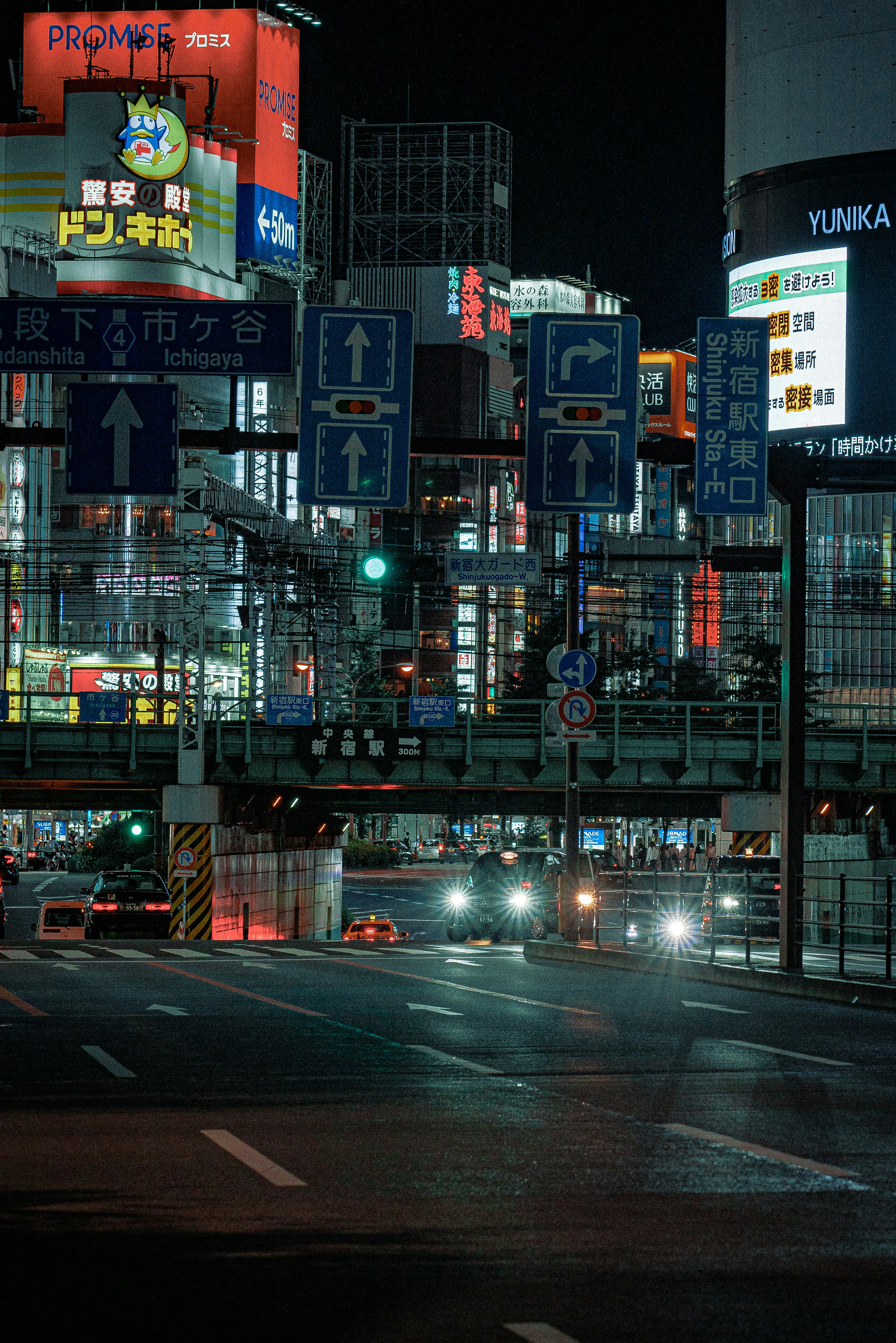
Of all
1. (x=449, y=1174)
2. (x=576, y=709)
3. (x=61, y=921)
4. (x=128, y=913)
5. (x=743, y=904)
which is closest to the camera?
(x=449, y=1174)

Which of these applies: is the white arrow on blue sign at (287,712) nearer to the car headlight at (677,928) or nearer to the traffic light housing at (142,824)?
the traffic light housing at (142,824)

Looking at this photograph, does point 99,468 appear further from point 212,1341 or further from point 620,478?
point 212,1341

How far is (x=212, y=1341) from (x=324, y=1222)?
1845mm

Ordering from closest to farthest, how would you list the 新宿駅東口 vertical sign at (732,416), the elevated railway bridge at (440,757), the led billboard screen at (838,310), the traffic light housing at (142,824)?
the 新宿駅東口 vertical sign at (732,416) → the elevated railway bridge at (440,757) → the led billboard screen at (838,310) → the traffic light housing at (142,824)

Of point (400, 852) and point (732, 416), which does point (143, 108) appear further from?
point (732, 416)

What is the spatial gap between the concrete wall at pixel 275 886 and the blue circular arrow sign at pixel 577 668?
24.0 m

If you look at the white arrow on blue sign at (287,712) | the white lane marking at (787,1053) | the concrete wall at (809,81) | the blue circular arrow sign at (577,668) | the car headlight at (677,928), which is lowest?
the car headlight at (677,928)

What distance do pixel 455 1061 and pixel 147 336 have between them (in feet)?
41.7

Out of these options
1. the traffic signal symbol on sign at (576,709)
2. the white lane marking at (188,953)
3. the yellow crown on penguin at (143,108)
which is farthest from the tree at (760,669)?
the traffic signal symbol on sign at (576,709)

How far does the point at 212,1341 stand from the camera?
5.97 metres

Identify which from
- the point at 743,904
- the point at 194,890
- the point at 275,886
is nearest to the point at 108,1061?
the point at 743,904

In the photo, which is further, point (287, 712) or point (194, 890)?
point (287, 712)

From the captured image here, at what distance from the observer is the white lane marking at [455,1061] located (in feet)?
43.7

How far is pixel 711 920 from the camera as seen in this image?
2661cm
